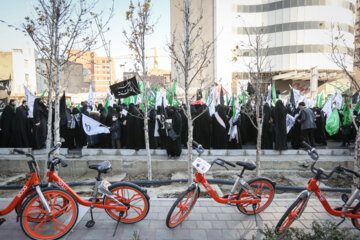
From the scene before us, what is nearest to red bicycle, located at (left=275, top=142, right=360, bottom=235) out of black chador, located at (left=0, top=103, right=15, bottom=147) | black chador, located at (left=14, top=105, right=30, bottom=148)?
black chador, located at (left=14, top=105, right=30, bottom=148)

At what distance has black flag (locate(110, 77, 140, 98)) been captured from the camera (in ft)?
28.6

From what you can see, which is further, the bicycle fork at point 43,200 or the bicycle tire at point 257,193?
the bicycle tire at point 257,193

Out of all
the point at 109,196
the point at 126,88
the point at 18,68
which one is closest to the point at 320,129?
the point at 126,88

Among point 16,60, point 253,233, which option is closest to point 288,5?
point 253,233

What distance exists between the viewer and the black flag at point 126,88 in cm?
871

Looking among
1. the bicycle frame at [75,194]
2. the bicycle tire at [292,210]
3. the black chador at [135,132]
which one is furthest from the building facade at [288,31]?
the bicycle frame at [75,194]

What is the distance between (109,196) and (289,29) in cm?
3914

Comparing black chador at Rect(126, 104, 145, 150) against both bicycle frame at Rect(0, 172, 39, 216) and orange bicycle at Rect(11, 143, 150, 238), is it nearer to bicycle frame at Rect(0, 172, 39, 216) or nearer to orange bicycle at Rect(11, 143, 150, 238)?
orange bicycle at Rect(11, 143, 150, 238)

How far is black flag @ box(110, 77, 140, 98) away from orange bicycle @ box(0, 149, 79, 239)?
16.5 feet

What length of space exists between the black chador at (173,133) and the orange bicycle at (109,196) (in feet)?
15.6

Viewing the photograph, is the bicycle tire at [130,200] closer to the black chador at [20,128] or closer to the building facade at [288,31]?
the black chador at [20,128]

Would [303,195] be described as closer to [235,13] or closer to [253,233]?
[253,233]

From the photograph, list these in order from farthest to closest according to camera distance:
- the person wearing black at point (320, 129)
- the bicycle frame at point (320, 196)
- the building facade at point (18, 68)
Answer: the building facade at point (18, 68) → the person wearing black at point (320, 129) → the bicycle frame at point (320, 196)

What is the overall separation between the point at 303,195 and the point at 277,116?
6.48 metres
